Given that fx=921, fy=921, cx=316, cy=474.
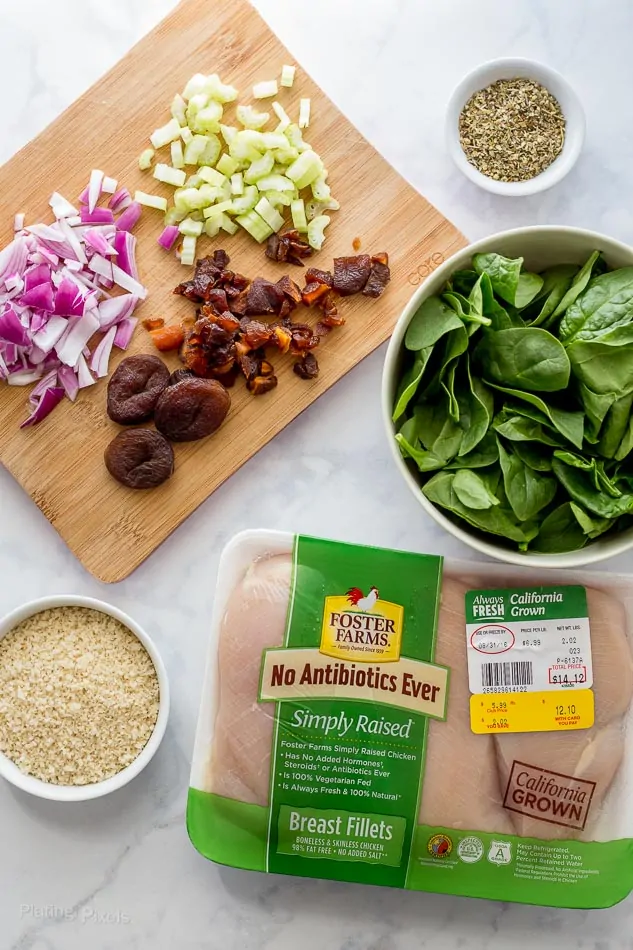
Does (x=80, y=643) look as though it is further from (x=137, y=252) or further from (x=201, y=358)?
(x=137, y=252)

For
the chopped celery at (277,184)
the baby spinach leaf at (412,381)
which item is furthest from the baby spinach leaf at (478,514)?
the chopped celery at (277,184)

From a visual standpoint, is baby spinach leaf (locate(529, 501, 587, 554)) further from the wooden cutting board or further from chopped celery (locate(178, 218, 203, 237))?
chopped celery (locate(178, 218, 203, 237))

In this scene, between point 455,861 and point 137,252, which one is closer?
point 455,861

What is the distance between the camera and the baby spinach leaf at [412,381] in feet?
5.47

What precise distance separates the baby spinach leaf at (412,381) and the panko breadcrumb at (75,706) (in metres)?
0.74

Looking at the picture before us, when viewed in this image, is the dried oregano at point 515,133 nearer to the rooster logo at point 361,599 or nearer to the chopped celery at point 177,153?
the chopped celery at point 177,153

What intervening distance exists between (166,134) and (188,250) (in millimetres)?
253

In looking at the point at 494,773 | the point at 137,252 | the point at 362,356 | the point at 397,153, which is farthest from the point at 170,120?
the point at 494,773

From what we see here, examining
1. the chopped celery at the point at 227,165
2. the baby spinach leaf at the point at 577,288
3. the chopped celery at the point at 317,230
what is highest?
the chopped celery at the point at 227,165

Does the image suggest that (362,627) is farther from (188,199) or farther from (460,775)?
(188,199)

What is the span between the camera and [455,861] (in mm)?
1836

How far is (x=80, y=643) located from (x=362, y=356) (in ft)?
2.76

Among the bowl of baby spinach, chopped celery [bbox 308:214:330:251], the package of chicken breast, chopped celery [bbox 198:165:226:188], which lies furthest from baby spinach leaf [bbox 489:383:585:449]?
chopped celery [bbox 198:165:226:188]

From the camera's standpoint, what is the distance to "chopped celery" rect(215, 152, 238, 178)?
77.7 inches
